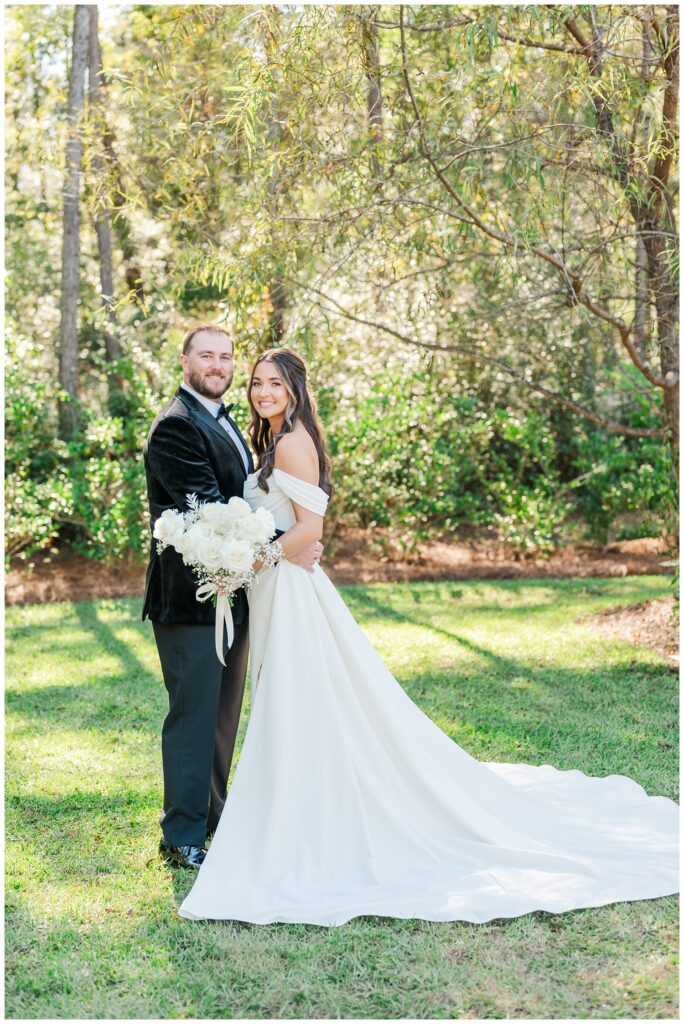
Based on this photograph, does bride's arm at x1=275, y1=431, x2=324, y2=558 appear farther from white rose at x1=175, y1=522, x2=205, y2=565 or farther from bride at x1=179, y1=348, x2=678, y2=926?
white rose at x1=175, y1=522, x2=205, y2=565

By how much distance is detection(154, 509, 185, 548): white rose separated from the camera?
131 inches

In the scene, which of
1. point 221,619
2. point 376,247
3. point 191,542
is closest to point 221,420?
point 191,542

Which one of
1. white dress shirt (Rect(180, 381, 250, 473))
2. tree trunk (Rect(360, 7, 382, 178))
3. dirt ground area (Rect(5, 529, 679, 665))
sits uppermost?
tree trunk (Rect(360, 7, 382, 178))

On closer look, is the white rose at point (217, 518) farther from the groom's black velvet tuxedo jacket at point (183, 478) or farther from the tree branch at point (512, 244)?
the tree branch at point (512, 244)

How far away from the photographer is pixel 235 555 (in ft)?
10.7

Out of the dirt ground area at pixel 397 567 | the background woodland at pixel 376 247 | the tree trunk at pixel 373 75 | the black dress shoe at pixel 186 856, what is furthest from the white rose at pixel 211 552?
the dirt ground area at pixel 397 567

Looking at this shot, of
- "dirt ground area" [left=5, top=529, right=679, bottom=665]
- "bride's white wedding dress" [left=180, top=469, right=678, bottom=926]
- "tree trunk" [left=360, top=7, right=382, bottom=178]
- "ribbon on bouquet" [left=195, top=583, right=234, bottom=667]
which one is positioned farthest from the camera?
"dirt ground area" [left=5, top=529, right=679, bottom=665]

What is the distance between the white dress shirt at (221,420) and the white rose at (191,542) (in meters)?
0.57

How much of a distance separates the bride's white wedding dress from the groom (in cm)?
18

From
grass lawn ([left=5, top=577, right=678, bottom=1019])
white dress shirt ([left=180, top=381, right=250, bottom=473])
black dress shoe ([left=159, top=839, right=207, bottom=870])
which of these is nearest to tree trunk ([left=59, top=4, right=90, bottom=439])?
grass lawn ([left=5, top=577, right=678, bottom=1019])

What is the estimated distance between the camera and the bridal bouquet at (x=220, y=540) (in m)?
3.26

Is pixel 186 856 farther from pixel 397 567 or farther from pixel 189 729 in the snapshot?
pixel 397 567

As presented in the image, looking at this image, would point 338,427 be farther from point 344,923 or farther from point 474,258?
point 344,923

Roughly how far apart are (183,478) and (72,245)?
24.5ft
